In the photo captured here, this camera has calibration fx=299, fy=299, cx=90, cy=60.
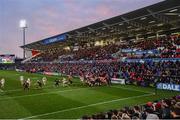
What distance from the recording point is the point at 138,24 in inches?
2191

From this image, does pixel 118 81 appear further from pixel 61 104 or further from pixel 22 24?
pixel 22 24

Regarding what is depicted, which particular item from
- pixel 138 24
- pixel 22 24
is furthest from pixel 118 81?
pixel 22 24

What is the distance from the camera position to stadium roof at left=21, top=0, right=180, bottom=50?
Answer: 146 ft

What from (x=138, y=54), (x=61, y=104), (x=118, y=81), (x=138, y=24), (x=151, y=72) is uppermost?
(x=138, y=24)

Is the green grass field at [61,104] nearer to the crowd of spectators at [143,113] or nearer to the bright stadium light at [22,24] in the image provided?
the crowd of spectators at [143,113]

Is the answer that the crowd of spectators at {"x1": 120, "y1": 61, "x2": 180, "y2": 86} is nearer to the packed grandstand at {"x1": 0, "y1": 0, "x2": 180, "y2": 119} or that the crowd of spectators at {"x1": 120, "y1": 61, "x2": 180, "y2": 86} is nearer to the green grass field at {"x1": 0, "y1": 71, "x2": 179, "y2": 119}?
the packed grandstand at {"x1": 0, "y1": 0, "x2": 180, "y2": 119}

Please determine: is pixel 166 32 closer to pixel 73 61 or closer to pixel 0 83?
pixel 73 61

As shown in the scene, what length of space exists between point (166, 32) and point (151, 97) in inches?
1393

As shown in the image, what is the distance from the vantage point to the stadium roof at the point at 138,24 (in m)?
44.5

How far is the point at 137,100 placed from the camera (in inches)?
1027

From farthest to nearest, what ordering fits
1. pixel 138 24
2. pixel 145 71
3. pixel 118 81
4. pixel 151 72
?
pixel 138 24 → pixel 118 81 → pixel 145 71 → pixel 151 72

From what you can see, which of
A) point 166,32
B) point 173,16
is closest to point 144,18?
point 173,16

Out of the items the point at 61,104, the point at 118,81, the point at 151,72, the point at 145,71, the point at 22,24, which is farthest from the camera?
the point at 22,24

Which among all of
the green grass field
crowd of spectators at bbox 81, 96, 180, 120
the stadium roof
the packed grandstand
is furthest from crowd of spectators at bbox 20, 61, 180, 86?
crowd of spectators at bbox 81, 96, 180, 120
